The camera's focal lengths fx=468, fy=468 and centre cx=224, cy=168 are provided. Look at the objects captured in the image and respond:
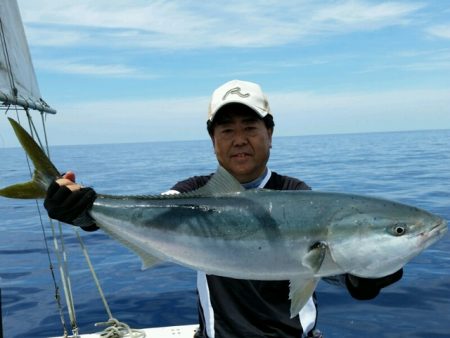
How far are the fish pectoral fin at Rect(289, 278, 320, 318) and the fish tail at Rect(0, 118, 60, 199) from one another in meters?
2.16

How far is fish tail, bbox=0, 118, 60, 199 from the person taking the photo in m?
3.63

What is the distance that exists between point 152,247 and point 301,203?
3.91ft

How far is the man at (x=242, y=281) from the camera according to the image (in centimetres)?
412

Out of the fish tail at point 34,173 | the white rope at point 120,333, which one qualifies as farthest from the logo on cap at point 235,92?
the white rope at point 120,333

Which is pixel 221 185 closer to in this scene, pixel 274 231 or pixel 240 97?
pixel 274 231

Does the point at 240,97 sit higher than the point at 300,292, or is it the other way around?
the point at 240,97

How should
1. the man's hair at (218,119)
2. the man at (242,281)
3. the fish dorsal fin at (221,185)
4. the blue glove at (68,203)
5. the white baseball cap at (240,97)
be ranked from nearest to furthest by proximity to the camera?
1. the fish dorsal fin at (221,185)
2. the blue glove at (68,203)
3. the man at (242,281)
4. the white baseball cap at (240,97)
5. the man's hair at (218,119)

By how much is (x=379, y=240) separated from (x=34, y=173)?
2.75 meters

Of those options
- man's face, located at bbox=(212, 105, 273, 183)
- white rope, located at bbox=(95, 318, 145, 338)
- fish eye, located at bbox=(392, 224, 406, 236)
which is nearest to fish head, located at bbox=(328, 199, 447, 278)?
fish eye, located at bbox=(392, 224, 406, 236)

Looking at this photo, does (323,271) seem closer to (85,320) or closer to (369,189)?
(85,320)

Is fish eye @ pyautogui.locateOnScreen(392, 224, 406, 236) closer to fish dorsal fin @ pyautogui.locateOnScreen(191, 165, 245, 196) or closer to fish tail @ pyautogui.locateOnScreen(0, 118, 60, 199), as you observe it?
fish dorsal fin @ pyautogui.locateOnScreen(191, 165, 245, 196)

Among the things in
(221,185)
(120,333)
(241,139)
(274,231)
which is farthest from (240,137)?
(120,333)

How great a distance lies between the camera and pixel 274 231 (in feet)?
10.9

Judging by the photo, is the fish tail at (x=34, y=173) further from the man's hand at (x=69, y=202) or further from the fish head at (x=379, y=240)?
the fish head at (x=379, y=240)
